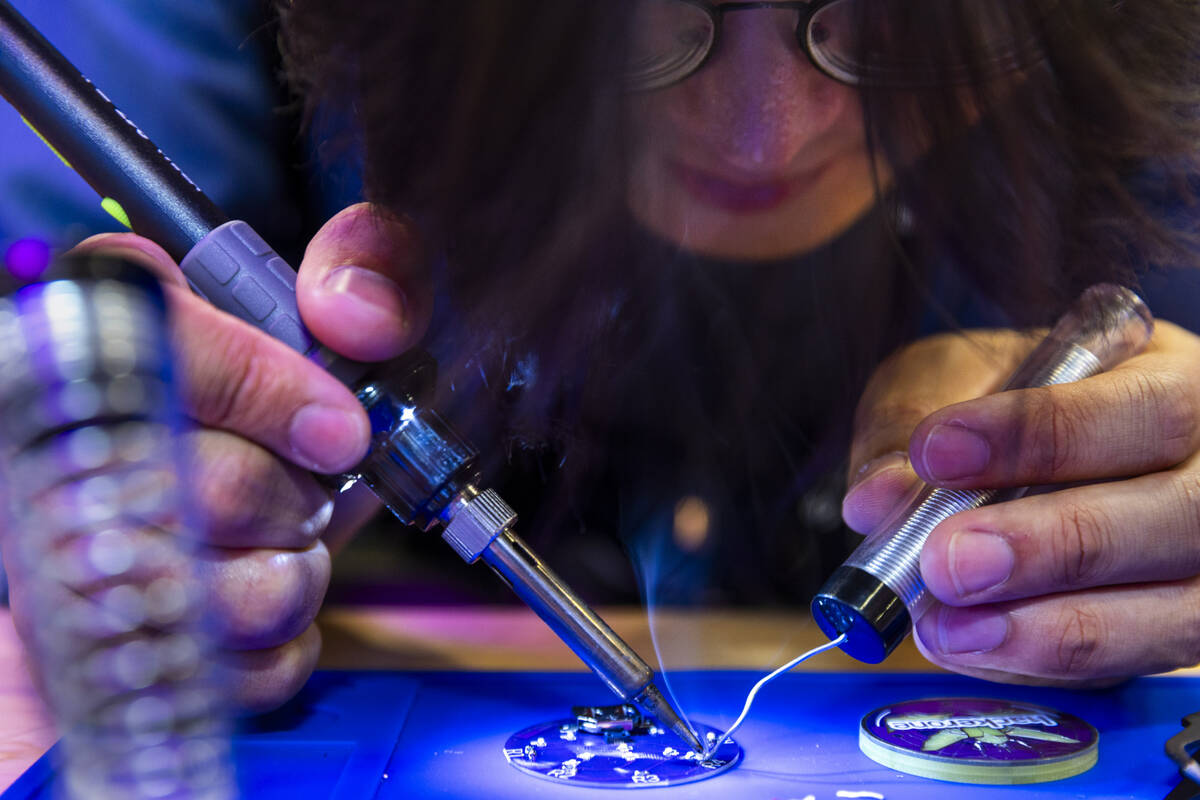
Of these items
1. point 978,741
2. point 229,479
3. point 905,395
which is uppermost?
point 905,395

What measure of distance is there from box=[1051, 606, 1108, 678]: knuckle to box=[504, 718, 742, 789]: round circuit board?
158 mm

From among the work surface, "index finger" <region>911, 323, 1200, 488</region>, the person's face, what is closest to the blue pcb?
the work surface

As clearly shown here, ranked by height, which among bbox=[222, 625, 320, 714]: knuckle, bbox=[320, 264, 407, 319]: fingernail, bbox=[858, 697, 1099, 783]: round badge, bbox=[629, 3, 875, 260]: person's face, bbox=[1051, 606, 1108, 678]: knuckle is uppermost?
bbox=[629, 3, 875, 260]: person's face

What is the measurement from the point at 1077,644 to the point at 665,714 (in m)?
0.19

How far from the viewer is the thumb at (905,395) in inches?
20.2

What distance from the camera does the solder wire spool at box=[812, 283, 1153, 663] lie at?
39 centimetres

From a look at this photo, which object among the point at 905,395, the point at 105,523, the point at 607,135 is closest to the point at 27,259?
the point at 105,523

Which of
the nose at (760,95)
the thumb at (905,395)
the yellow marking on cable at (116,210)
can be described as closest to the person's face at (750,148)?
the nose at (760,95)

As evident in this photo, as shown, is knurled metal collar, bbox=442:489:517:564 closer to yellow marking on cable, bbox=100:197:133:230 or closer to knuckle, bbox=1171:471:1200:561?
yellow marking on cable, bbox=100:197:133:230

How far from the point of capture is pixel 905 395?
0.63m

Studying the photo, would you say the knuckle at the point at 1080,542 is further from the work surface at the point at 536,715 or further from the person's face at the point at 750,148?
the person's face at the point at 750,148

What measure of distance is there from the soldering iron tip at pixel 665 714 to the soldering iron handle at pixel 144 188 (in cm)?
18

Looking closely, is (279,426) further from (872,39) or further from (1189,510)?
(1189,510)

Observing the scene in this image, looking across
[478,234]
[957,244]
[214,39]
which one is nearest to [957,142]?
[957,244]
